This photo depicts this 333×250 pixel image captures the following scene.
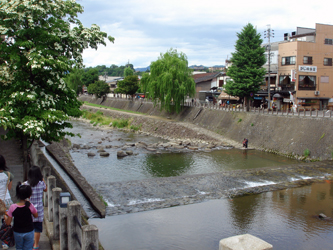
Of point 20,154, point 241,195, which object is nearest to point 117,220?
point 20,154

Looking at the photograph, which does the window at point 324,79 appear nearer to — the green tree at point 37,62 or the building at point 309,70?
the building at point 309,70

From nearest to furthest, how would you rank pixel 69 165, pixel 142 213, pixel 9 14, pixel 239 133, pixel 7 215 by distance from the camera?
pixel 7 215
pixel 9 14
pixel 142 213
pixel 69 165
pixel 239 133

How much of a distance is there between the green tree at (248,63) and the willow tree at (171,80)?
7645 mm

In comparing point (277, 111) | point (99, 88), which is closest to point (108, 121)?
point (99, 88)

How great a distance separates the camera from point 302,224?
12.4m

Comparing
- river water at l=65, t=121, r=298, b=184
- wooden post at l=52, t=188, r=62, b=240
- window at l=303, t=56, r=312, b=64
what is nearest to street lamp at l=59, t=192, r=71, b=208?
wooden post at l=52, t=188, r=62, b=240

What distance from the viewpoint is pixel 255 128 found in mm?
33312

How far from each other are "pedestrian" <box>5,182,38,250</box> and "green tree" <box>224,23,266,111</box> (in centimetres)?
3472

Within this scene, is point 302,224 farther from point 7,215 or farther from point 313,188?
point 7,215

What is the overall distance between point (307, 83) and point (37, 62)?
3808cm

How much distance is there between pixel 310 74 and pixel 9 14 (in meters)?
38.7

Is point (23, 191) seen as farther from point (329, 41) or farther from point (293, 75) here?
point (329, 41)

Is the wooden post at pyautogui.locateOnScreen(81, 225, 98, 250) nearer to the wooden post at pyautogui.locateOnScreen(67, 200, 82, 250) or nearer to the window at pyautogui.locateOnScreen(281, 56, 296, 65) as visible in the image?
the wooden post at pyautogui.locateOnScreen(67, 200, 82, 250)

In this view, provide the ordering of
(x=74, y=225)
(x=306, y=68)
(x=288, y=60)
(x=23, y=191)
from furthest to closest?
(x=288, y=60) < (x=306, y=68) < (x=74, y=225) < (x=23, y=191)
